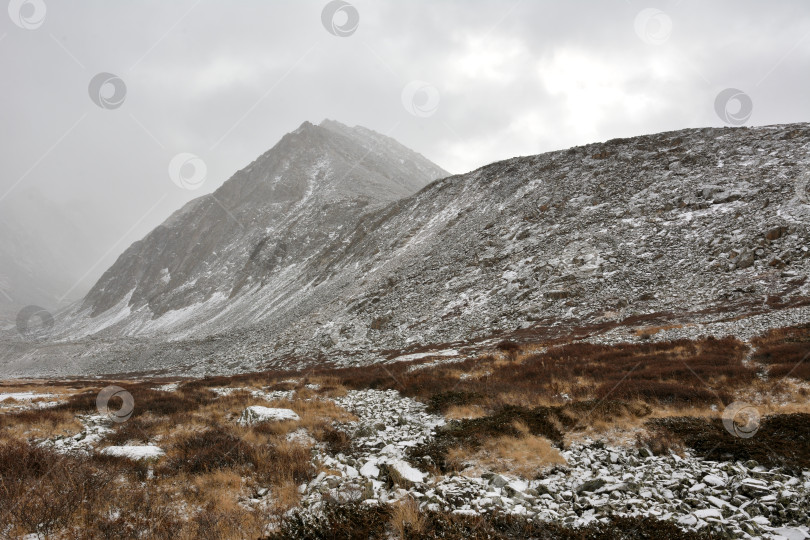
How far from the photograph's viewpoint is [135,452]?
9891 millimetres

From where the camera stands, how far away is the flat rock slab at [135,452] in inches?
383

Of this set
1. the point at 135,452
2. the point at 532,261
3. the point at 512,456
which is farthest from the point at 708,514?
the point at 532,261

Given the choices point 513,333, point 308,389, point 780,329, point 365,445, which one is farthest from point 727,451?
point 513,333

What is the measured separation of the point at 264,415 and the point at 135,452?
439cm

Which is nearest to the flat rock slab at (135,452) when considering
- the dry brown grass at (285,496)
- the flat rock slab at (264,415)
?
the flat rock slab at (264,415)

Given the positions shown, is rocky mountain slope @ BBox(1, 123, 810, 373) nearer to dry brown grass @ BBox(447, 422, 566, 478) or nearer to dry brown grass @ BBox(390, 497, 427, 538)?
dry brown grass @ BBox(447, 422, 566, 478)

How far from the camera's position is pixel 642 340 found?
75.9 ft

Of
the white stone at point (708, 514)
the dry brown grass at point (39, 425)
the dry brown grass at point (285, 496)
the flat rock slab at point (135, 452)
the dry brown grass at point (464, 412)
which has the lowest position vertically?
the dry brown grass at point (39, 425)

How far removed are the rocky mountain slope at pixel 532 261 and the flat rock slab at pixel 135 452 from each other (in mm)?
24659

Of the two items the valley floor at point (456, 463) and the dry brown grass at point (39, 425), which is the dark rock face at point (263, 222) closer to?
the dry brown grass at point (39, 425)

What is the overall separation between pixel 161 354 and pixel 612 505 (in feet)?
221

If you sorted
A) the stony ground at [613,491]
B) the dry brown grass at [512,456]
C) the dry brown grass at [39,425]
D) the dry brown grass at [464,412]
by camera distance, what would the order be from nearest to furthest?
the stony ground at [613,491] < the dry brown grass at [512,456] < the dry brown grass at [39,425] < the dry brown grass at [464,412]

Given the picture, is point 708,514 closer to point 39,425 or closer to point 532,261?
point 39,425

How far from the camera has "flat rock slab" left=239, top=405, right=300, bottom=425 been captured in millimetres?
13525
